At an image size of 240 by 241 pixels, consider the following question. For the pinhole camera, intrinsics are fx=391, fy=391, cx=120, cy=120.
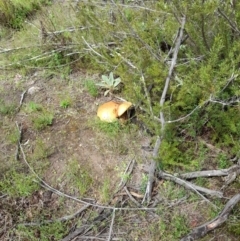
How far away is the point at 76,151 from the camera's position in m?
3.24

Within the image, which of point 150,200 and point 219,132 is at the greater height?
point 219,132

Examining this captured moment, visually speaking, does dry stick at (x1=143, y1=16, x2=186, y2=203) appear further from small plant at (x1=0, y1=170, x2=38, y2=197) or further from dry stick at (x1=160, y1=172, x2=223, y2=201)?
small plant at (x1=0, y1=170, x2=38, y2=197)

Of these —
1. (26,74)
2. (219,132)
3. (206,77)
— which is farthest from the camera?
(26,74)

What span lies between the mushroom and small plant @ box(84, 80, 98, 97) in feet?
1.07

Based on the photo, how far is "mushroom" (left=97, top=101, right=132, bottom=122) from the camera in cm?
326

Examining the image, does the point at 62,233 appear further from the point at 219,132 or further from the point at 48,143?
the point at 219,132

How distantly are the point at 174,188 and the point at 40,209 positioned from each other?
1001 mm

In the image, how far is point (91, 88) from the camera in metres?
3.71

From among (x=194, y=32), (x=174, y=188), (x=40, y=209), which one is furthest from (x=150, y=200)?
(x=194, y=32)

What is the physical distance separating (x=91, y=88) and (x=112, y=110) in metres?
0.50

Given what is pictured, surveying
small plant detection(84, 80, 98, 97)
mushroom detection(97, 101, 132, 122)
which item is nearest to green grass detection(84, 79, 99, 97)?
small plant detection(84, 80, 98, 97)

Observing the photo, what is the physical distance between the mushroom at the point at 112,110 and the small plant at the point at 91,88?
325 mm

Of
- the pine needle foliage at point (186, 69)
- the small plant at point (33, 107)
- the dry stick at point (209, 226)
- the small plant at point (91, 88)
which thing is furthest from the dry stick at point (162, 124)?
the small plant at point (33, 107)

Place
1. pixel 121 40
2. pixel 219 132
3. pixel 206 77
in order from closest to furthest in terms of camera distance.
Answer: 1. pixel 206 77
2. pixel 219 132
3. pixel 121 40
